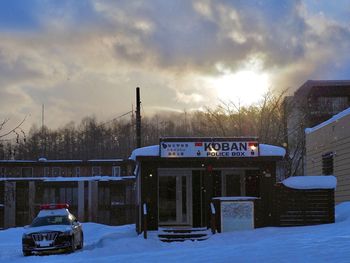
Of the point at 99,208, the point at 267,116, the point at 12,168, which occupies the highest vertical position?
the point at 267,116

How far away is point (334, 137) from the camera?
2641 cm

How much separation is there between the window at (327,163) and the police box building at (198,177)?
681cm

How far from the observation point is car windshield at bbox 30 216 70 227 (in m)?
19.7

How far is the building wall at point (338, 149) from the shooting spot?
24578 mm

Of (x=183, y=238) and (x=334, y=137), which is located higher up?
(x=334, y=137)

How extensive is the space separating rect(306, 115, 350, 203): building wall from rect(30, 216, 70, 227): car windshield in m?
12.5

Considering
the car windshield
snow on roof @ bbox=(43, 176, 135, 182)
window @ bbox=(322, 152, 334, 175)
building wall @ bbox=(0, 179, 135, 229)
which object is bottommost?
building wall @ bbox=(0, 179, 135, 229)

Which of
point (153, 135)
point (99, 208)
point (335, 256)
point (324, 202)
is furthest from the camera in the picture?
point (153, 135)

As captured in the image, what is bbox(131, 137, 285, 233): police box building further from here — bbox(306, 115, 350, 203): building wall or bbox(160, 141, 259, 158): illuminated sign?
bbox(306, 115, 350, 203): building wall

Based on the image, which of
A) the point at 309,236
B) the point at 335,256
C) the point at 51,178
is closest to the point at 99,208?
the point at 51,178

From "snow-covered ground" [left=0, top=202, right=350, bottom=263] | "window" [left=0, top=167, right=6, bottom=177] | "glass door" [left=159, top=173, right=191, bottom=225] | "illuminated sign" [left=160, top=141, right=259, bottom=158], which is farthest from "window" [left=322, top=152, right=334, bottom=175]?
"window" [left=0, top=167, right=6, bottom=177]

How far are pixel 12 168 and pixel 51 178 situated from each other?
5612 millimetres

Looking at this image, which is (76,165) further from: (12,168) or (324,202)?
(324,202)

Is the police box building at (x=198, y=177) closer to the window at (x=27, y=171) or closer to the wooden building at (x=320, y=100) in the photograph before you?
the wooden building at (x=320, y=100)
